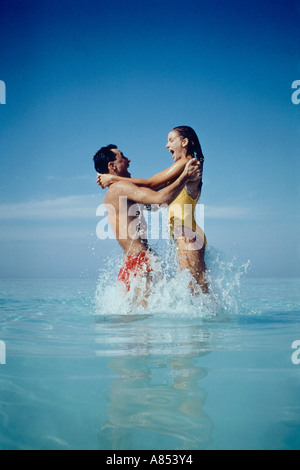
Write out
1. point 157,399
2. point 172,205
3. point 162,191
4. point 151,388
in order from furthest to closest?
point 172,205 < point 162,191 < point 151,388 < point 157,399

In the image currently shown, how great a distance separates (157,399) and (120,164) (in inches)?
176

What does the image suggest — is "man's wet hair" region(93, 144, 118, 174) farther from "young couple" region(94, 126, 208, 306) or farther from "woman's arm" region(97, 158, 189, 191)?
"woman's arm" region(97, 158, 189, 191)

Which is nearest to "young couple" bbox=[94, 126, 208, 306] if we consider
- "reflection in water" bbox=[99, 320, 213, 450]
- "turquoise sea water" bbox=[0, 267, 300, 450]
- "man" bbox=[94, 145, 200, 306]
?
"man" bbox=[94, 145, 200, 306]

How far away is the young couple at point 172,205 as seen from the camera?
5.36 metres

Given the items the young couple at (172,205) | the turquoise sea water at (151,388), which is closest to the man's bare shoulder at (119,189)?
the young couple at (172,205)

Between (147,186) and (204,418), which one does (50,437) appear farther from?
(147,186)

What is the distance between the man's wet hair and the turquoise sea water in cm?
271

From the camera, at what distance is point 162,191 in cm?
528

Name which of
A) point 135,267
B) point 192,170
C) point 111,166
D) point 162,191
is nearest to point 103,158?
point 111,166

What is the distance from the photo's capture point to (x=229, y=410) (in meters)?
1.92

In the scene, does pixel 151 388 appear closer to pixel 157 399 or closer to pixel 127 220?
pixel 157 399

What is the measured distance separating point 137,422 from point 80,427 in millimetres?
263

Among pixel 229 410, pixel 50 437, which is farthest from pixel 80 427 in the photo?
pixel 229 410

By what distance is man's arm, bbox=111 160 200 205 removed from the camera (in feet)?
17.2
